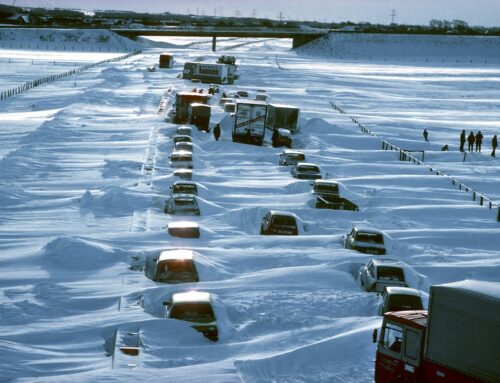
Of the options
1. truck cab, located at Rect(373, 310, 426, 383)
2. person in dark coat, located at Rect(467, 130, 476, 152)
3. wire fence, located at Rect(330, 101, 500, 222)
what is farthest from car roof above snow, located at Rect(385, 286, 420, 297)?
person in dark coat, located at Rect(467, 130, 476, 152)

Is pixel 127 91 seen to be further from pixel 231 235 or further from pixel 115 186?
pixel 231 235

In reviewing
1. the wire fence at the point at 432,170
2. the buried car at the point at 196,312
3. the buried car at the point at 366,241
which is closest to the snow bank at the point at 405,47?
the wire fence at the point at 432,170

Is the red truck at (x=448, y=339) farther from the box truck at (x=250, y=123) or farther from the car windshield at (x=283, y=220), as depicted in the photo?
the box truck at (x=250, y=123)

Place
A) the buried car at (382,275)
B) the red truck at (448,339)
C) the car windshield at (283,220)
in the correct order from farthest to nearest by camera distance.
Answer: the car windshield at (283,220), the buried car at (382,275), the red truck at (448,339)

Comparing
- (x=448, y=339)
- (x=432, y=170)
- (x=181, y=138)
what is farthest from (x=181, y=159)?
(x=448, y=339)

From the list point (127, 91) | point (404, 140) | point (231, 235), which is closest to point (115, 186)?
point (231, 235)

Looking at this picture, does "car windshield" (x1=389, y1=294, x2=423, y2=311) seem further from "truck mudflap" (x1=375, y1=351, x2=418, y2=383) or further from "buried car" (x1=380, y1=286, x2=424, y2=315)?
"truck mudflap" (x1=375, y1=351, x2=418, y2=383)
